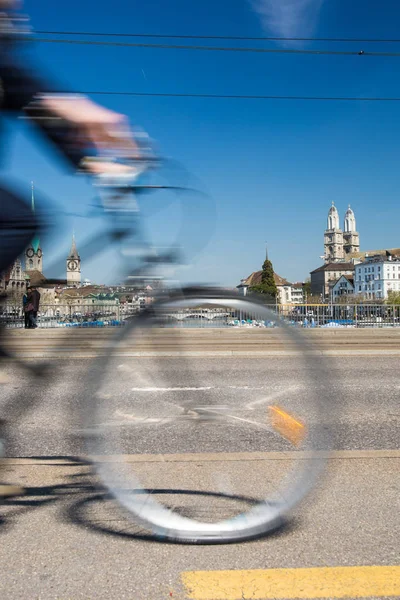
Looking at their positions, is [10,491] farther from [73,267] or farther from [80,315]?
[73,267]

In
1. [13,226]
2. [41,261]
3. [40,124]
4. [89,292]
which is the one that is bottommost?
[89,292]

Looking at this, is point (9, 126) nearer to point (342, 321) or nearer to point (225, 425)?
point (225, 425)

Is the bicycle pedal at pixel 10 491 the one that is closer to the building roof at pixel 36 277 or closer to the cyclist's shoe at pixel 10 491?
the cyclist's shoe at pixel 10 491

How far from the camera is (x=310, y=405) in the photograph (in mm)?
2324

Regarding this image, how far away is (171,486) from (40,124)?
1751 millimetres

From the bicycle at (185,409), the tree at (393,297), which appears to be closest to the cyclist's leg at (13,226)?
the bicycle at (185,409)

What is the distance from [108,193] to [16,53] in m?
0.55

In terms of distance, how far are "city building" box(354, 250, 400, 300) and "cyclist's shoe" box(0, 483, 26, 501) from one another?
178 metres

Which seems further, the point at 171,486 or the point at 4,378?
the point at 171,486

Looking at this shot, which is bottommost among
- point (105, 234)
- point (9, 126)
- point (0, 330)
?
point (0, 330)

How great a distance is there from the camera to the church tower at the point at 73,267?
2.38 meters

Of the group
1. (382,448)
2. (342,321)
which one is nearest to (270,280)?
(342,321)

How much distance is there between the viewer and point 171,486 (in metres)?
2.91

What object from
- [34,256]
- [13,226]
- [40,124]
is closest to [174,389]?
[34,256]
